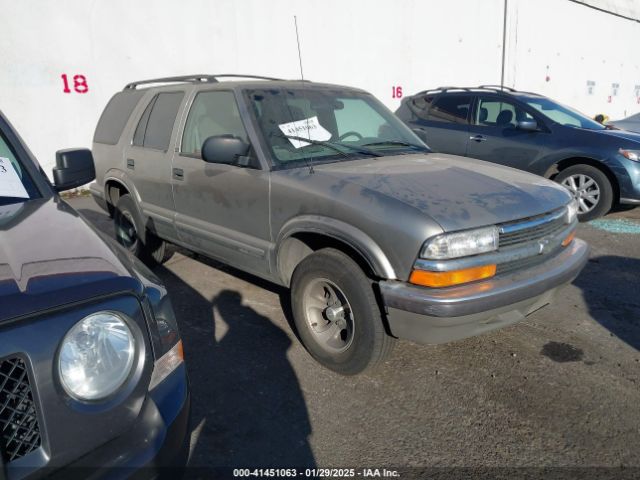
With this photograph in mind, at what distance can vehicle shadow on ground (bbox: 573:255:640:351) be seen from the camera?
3531 mm

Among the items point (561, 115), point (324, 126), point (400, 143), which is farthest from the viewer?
point (561, 115)

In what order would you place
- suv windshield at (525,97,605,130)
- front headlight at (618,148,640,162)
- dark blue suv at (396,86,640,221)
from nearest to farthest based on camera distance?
front headlight at (618,148,640,162) → dark blue suv at (396,86,640,221) → suv windshield at (525,97,605,130)

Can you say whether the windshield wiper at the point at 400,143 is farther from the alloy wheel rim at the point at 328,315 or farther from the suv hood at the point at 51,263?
the suv hood at the point at 51,263

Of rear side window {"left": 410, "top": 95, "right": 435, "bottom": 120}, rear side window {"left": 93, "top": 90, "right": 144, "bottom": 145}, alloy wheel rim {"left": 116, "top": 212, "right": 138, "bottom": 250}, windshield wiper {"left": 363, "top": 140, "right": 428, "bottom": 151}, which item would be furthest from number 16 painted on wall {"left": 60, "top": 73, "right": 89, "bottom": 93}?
windshield wiper {"left": 363, "top": 140, "right": 428, "bottom": 151}

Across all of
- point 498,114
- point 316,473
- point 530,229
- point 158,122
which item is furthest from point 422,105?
point 316,473

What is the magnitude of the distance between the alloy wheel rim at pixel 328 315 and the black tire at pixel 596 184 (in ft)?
14.9

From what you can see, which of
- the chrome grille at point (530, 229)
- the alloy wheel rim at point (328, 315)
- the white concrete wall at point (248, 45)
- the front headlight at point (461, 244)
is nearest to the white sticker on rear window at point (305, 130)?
the alloy wheel rim at point (328, 315)

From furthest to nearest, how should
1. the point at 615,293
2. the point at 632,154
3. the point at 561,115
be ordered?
the point at 561,115 → the point at 632,154 → the point at 615,293

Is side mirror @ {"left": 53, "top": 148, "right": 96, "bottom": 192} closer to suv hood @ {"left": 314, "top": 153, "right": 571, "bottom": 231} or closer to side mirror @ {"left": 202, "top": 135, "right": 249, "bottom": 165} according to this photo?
A: side mirror @ {"left": 202, "top": 135, "right": 249, "bottom": 165}

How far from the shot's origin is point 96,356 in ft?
4.60

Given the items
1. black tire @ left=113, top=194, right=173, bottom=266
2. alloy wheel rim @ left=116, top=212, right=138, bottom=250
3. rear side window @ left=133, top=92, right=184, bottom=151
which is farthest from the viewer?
alloy wheel rim @ left=116, top=212, right=138, bottom=250

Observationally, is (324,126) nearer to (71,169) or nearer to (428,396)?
(71,169)

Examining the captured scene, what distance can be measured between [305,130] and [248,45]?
7.36 m

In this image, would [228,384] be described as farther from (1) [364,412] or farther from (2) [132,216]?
(2) [132,216]
